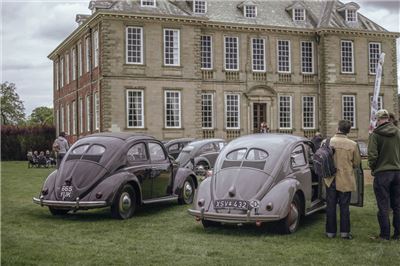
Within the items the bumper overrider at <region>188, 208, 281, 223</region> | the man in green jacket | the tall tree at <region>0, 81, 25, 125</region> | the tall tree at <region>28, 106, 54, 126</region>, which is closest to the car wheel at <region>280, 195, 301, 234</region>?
the bumper overrider at <region>188, 208, 281, 223</region>

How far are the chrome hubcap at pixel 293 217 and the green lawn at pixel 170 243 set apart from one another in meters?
0.15

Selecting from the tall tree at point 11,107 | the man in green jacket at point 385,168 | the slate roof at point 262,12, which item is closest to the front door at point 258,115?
the slate roof at point 262,12

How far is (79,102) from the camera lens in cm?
4362

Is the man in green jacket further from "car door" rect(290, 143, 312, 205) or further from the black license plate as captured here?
the black license plate

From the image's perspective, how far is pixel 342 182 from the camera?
9.81 m

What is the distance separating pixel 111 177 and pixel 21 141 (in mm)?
37764

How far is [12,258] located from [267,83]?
1393 inches

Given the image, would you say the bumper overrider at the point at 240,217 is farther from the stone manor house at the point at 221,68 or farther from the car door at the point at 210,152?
the stone manor house at the point at 221,68

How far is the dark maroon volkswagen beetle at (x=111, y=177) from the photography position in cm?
1162

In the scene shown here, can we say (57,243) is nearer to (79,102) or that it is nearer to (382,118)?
(382,118)

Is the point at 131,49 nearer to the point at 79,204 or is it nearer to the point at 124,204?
the point at 124,204

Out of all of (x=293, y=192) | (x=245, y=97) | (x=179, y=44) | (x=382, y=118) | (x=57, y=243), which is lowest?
(x=57, y=243)

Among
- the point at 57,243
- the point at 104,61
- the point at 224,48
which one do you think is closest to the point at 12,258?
the point at 57,243

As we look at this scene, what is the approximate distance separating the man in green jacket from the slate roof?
29.1 metres
